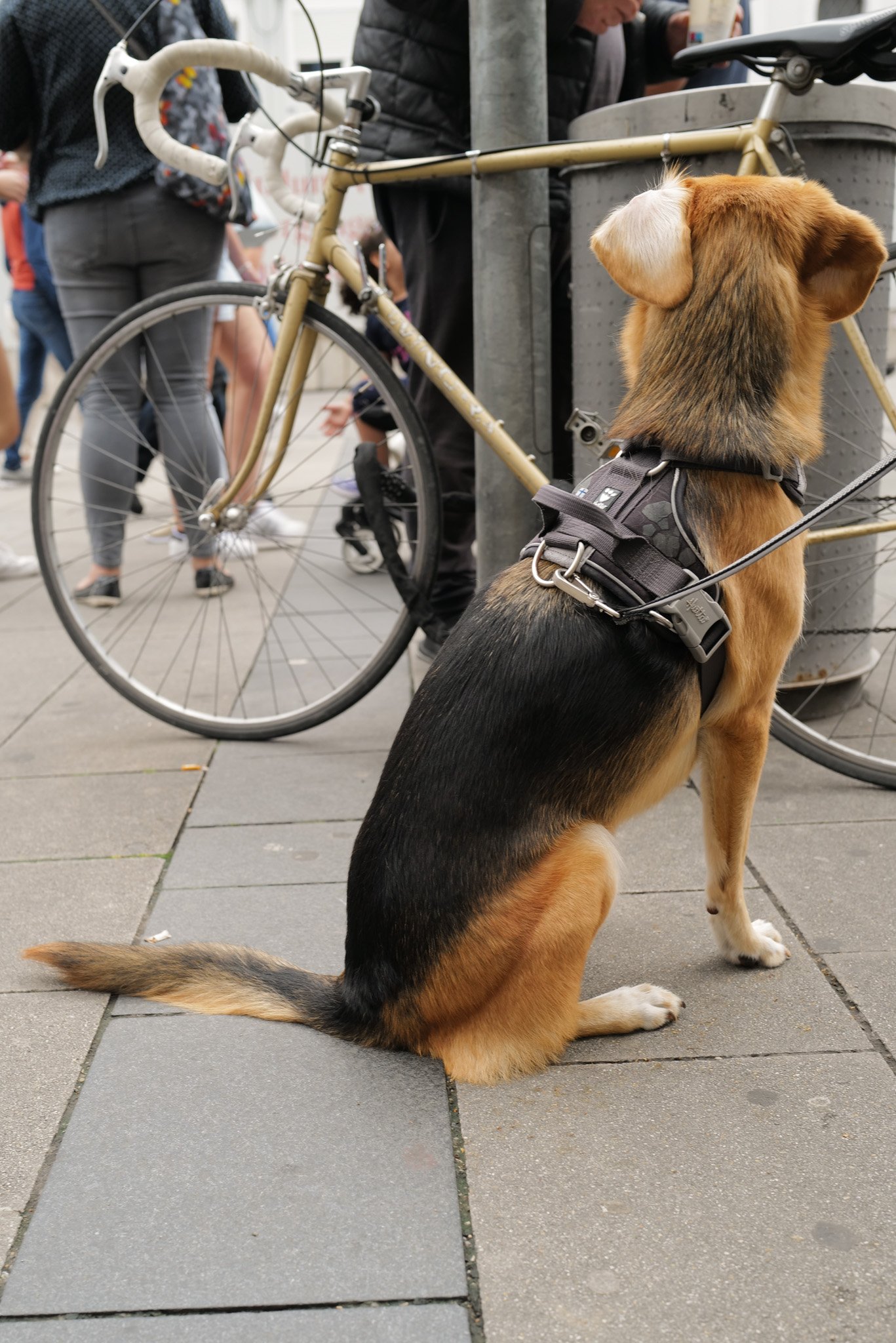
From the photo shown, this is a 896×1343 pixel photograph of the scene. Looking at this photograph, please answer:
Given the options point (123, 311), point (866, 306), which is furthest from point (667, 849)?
point (123, 311)

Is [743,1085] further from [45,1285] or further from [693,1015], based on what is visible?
[45,1285]

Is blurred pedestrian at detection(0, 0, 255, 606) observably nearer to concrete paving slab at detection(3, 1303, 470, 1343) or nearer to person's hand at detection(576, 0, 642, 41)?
person's hand at detection(576, 0, 642, 41)

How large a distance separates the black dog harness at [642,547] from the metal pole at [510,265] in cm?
144

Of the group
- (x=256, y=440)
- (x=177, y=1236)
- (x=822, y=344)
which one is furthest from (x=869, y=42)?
(x=177, y=1236)

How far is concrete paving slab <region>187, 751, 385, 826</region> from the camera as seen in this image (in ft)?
11.0

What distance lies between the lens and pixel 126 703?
14.6 feet

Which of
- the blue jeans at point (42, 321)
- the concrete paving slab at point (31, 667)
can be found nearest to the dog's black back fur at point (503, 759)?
the concrete paving slab at point (31, 667)

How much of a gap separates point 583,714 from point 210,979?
2.94 ft

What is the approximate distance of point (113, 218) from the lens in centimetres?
491

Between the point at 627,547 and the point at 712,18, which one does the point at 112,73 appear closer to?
the point at 712,18

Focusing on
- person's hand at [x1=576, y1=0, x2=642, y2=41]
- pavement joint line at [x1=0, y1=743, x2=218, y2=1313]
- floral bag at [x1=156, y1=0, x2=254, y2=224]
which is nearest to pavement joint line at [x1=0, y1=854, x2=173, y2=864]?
pavement joint line at [x1=0, y1=743, x2=218, y2=1313]

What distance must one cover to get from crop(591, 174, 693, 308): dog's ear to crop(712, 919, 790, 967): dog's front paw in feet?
4.16

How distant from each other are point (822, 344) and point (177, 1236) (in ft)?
6.19

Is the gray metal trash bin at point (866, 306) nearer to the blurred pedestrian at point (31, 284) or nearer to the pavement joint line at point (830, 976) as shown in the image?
the pavement joint line at point (830, 976)
